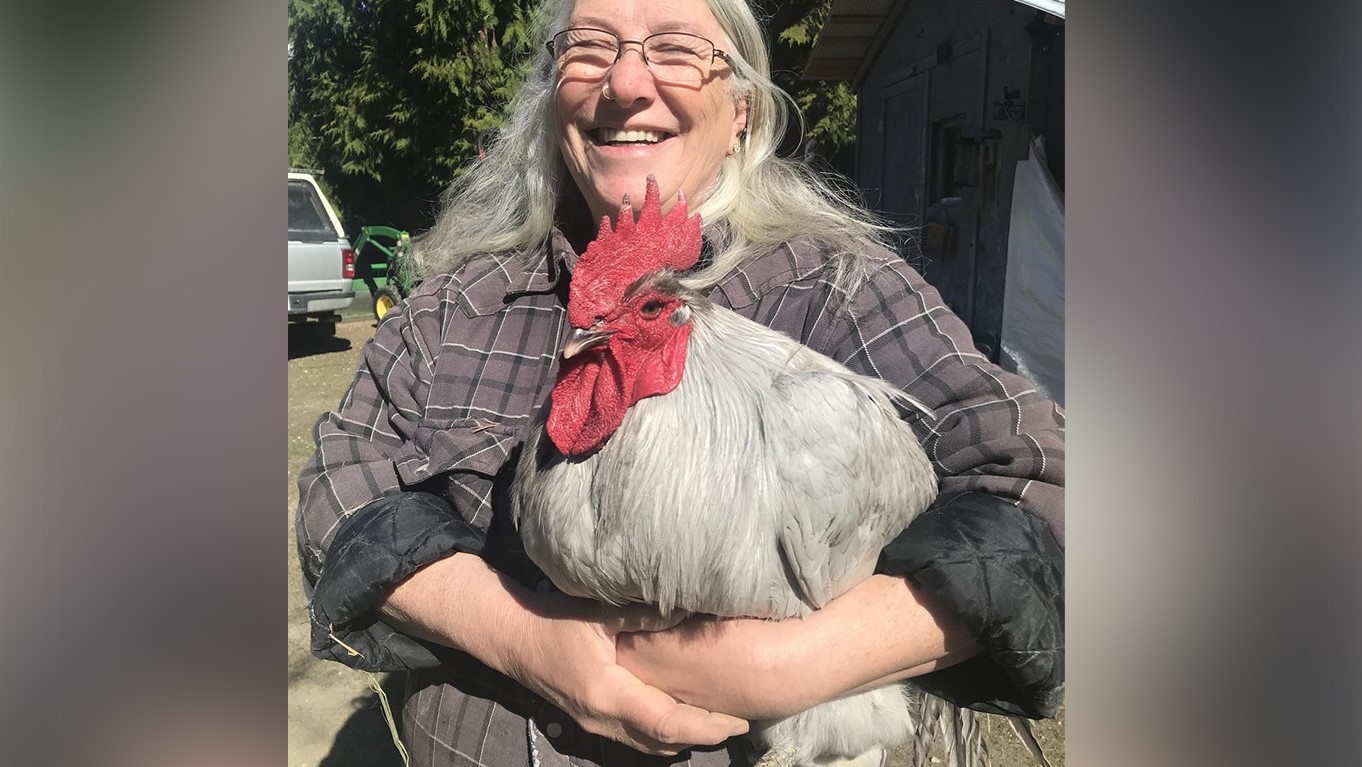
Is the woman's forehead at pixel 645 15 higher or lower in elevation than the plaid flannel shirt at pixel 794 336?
higher

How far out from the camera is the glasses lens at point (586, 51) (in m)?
1.52

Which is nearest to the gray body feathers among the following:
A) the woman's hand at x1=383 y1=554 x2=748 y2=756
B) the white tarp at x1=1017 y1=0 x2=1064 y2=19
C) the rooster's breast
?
the rooster's breast

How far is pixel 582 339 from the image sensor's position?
1.19 meters

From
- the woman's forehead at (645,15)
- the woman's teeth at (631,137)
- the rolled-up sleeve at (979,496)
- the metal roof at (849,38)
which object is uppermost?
the metal roof at (849,38)

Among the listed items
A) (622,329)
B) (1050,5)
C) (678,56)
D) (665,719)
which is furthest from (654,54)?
(665,719)

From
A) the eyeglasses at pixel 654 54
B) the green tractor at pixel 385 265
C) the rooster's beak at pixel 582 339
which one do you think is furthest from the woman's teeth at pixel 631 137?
the green tractor at pixel 385 265

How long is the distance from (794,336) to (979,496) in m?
0.49

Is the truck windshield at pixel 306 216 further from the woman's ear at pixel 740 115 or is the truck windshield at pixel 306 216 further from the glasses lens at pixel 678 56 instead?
the woman's ear at pixel 740 115

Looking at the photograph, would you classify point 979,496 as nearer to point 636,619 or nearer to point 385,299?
point 636,619

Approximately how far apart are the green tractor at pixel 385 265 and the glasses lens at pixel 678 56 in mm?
862

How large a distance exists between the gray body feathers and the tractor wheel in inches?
32.9
